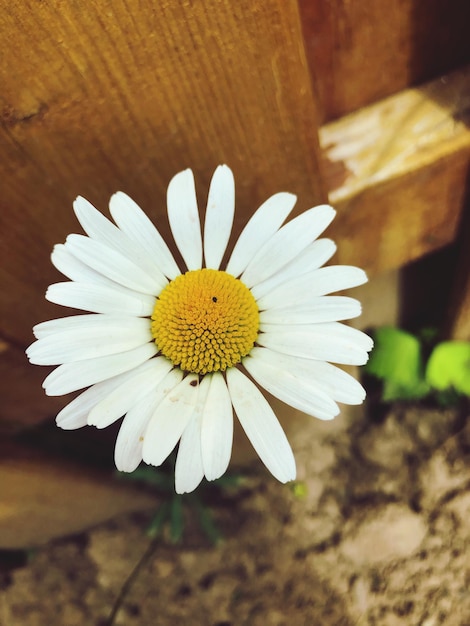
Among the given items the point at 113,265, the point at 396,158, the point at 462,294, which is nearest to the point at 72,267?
the point at 113,265

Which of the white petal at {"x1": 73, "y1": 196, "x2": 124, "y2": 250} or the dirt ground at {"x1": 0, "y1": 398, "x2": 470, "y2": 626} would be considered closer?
the white petal at {"x1": 73, "y1": 196, "x2": 124, "y2": 250}

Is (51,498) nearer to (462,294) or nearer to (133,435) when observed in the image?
(133,435)

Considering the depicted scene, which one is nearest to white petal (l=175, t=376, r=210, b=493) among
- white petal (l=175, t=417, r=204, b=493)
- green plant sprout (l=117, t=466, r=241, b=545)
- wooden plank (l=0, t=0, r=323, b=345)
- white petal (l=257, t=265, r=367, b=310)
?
white petal (l=175, t=417, r=204, b=493)

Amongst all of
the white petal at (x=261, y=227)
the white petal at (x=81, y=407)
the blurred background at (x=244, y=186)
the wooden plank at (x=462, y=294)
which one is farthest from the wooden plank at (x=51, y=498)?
the wooden plank at (x=462, y=294)

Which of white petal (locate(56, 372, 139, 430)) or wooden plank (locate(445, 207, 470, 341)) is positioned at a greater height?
white petal (locate(56, 372, 139, 430))

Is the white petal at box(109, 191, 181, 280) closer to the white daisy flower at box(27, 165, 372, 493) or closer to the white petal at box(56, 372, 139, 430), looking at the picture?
the white daisy flower at box(27, 165, 372, 493)

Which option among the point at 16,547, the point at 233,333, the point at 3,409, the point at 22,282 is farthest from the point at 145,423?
the point at 16,547
